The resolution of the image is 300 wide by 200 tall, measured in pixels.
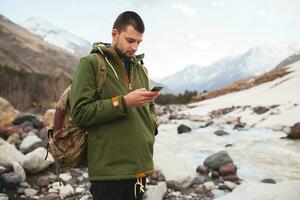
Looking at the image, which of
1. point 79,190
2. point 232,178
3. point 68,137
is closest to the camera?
point 68,137

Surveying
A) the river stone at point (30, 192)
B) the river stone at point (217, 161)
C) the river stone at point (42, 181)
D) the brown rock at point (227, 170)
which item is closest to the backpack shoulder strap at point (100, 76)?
the river stone at point (30, 192)

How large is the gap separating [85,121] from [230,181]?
4851 millimetres

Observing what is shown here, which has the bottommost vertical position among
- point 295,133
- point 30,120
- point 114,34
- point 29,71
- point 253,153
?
point 253,153

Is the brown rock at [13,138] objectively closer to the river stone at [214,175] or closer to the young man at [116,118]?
the river stone at [214,175]

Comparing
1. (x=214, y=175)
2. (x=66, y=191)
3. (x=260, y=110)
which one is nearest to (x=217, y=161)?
(x=214, y=175)

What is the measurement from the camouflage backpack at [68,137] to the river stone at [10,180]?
3452mm

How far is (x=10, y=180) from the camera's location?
536cm

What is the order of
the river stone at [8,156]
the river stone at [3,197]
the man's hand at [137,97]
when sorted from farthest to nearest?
the river stone at [8,156] → the river stone at [3,197] → the man's hand at [137,97]

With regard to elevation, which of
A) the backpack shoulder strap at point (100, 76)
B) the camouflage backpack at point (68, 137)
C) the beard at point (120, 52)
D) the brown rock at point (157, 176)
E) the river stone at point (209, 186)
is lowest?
the river stone at point (209, 186)

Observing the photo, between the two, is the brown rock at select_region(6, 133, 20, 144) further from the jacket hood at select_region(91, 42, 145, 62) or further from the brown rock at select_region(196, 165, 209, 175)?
the jacket hood at select_region(91, 42, 145, 62)

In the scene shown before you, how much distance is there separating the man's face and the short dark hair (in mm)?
25

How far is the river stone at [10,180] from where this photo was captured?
5.32 m

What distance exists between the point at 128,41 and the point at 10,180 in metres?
3.87

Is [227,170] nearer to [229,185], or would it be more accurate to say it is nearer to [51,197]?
[229,185]
